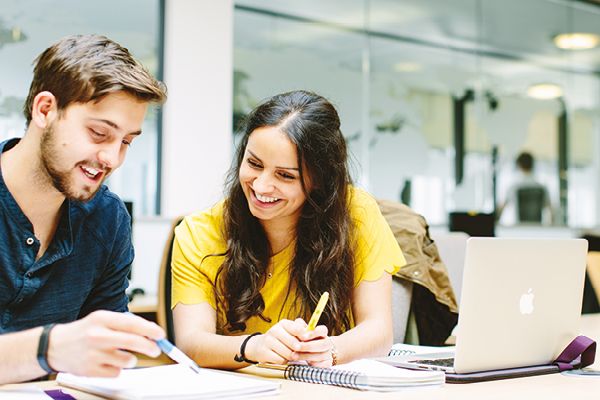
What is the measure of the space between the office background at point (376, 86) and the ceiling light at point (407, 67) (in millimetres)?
16

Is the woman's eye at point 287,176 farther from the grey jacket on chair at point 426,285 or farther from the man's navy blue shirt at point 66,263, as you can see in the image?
the grey jacket on chair at point 426,285

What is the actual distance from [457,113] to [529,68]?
0.93m

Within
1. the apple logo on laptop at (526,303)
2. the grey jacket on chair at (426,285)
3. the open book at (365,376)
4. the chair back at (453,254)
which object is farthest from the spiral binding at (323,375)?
the chair back at (453,254)

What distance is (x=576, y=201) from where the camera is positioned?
6.51 m

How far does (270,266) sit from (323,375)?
589 millimetres

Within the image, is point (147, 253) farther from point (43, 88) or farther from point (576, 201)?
point (576, 201)

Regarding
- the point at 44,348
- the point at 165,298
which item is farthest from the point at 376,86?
the point at 44,348

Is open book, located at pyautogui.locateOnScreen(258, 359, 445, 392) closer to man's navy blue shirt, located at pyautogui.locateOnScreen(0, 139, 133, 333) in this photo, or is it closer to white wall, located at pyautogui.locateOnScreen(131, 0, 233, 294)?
man's navy blue shirt, located at pyautogui.locateOnScreen(0, 139, 133, 333)

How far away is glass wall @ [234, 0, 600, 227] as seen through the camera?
15.8 ft

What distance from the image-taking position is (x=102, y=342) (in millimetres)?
1105

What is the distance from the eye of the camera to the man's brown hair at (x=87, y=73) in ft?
4.94

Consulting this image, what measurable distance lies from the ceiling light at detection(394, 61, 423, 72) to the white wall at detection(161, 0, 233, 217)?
1506mm

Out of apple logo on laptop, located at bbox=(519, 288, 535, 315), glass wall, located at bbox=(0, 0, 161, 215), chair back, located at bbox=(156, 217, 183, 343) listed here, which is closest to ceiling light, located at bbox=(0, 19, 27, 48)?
glass wall, located at bbox=(0, 0, 161, 215)

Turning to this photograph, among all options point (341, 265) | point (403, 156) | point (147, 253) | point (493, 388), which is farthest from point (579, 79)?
point (493, 388)
